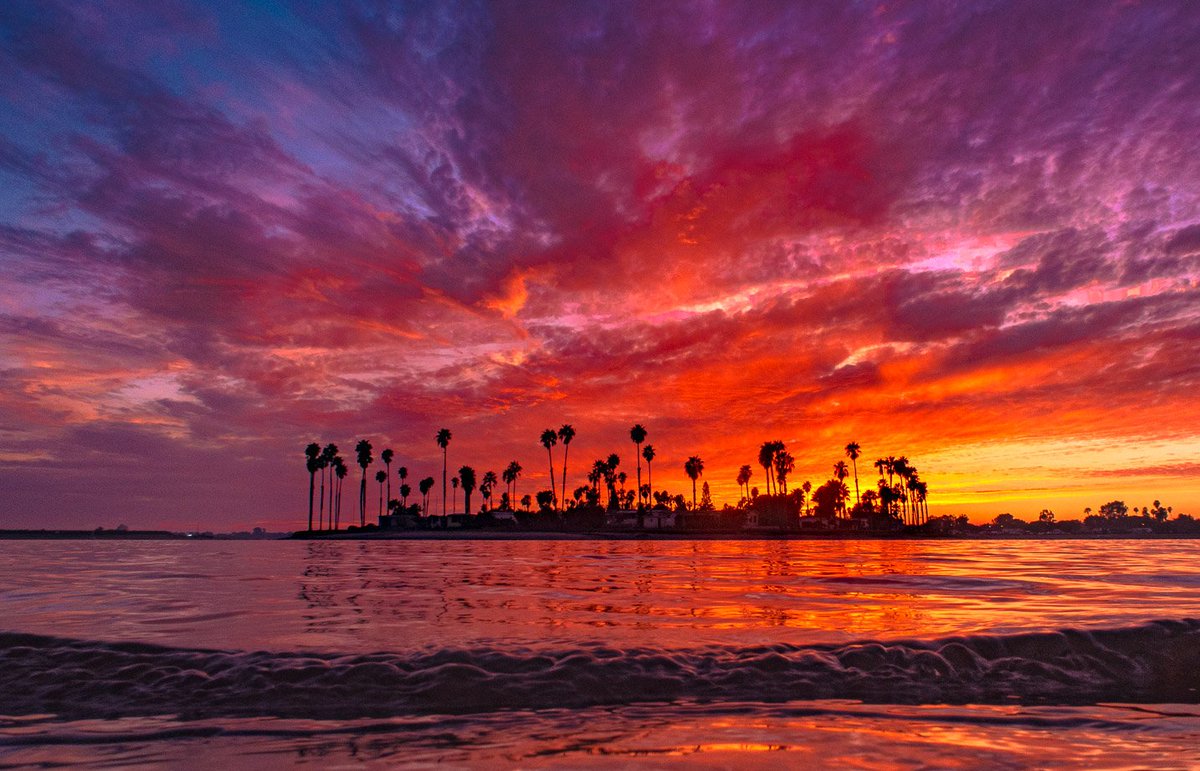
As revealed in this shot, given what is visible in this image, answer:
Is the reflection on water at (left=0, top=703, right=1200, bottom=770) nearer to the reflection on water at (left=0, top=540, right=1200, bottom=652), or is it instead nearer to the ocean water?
the ocean water

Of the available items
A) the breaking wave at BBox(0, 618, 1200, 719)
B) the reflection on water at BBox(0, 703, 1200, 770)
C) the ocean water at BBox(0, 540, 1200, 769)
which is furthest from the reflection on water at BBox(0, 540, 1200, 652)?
the reflection on water at BBox(0, 703, 1200, 770)

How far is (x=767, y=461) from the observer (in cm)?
19900

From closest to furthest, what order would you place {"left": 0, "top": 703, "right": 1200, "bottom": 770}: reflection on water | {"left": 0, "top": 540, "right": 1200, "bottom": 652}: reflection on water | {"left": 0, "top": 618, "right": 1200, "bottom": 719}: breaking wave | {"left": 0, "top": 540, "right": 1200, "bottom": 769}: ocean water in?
1. {"left": 0, "top": 703, "right": 1200, "bottom": 770}: reflection on water
2. {"left": 0, "top": 540, "right": 1200, "bottom": 769}: ocean water
3. {"left": 0, "top": 618, "right": 1200, "bottom": 719}: breaking wave
4. {"left": 0, "top": 540, "right": 1200, "bottom": 652}: reflection on water

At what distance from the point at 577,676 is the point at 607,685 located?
0.41m

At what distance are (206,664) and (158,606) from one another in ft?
22.9

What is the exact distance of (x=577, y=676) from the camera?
718 centimetres

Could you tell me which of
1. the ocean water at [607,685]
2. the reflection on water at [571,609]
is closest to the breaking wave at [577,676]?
the ocean water at [607,685]

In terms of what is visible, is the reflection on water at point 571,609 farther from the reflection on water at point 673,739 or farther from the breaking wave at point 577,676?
the reflection on water at point 673,739

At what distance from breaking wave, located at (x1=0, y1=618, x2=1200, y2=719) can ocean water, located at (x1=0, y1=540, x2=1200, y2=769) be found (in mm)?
36

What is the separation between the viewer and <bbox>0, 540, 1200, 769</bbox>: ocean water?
4.88m

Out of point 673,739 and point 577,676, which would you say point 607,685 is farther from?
point 673,739

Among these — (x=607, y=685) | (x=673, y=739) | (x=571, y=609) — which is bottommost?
(x=571, y=609)

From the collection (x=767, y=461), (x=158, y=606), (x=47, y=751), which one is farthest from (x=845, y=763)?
(x=767, y=461)

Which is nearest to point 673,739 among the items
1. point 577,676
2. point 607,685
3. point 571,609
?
point 607,685
